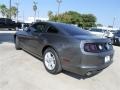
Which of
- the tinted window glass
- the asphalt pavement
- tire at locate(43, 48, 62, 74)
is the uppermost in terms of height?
the tinted window glass

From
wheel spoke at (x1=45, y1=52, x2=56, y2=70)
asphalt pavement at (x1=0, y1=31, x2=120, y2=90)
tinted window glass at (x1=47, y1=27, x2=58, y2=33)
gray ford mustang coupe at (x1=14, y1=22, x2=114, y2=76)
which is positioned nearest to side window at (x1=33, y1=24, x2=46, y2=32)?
gray ford mustang coupe at (x1=14, y1=22, x2=114, y2=76)

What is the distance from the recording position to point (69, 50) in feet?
14.8

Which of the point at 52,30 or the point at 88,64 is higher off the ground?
the point at 52,30

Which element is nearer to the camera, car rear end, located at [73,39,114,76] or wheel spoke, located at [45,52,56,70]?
car rear end, located at [73,39,114,76]

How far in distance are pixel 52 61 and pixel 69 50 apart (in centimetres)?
84

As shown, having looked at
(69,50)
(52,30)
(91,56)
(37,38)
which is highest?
(52,30)

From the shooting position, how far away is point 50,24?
221 inches

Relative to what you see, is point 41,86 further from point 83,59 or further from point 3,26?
point 3,26

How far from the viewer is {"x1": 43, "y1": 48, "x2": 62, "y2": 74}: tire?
4876 mm

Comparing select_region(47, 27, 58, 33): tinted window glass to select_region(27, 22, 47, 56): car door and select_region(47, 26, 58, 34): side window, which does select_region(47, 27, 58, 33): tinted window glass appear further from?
select_region(27, 22, 47, 56): car door

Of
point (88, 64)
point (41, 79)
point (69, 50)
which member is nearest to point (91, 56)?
point (88, 64)

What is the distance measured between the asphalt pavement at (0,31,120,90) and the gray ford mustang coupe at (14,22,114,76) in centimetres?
32

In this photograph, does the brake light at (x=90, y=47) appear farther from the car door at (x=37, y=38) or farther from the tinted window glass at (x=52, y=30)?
the car door at (x=37, y=38)

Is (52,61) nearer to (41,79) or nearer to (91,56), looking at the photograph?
(41,79)
